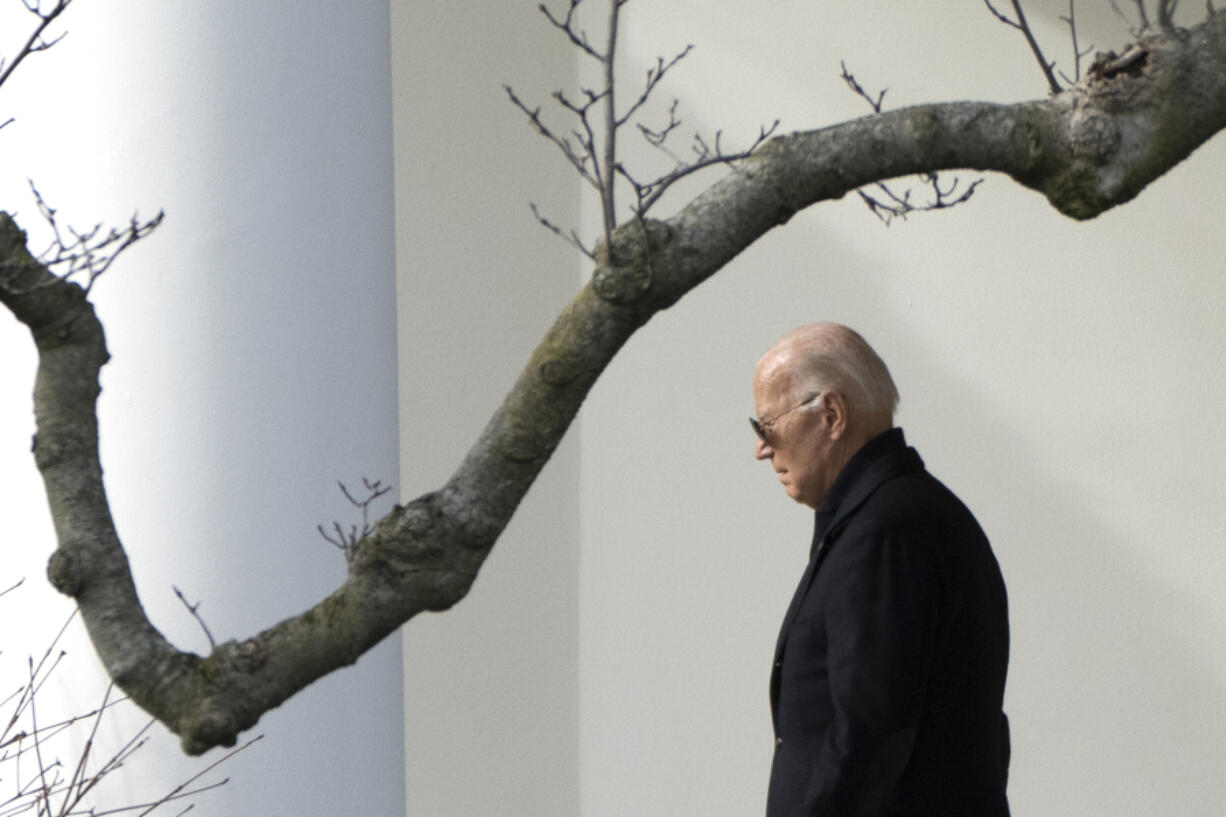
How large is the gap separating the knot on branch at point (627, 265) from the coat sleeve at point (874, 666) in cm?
108

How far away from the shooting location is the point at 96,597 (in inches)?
57.4

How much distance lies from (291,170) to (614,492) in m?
2.33

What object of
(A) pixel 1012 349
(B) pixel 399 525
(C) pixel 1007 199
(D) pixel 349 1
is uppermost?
(D) pixel 349 1

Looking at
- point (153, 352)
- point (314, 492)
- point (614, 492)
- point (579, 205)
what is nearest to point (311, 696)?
point (314, 492)

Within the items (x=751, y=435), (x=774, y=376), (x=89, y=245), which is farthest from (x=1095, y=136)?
(x=751, y=435)

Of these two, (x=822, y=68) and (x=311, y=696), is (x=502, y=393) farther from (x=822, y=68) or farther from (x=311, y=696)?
(x=311, y=696)

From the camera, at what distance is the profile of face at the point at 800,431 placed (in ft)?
8.87

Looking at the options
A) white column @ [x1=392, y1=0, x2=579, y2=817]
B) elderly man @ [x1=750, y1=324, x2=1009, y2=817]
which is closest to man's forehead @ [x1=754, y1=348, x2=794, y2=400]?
elderly man @ [x1=750, y1=324, x2=1009, y2=817]

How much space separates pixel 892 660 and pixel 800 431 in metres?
0.50

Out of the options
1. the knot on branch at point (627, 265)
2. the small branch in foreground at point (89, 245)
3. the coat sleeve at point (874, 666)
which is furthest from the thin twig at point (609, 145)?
the coat sleeve at point (874, 666)

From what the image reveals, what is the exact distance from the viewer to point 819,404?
2.71m

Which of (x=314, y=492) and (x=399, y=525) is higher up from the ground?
(x=314, y=492)

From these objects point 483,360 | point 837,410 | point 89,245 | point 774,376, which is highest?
point 483,360

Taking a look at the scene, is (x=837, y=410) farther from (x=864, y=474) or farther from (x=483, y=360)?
(x=483, y=360)
